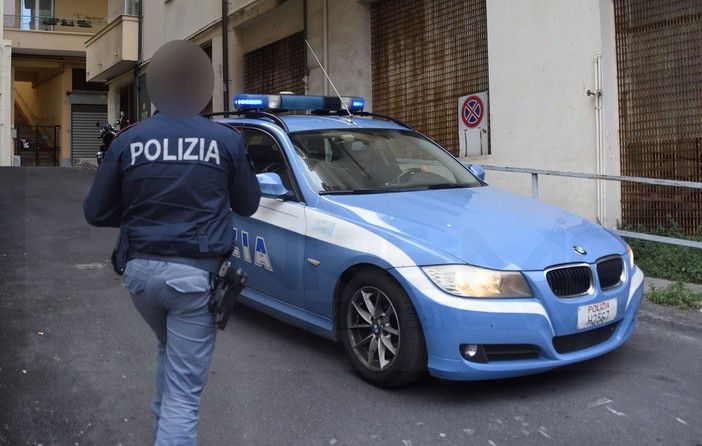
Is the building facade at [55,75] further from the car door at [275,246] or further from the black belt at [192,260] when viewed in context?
the black belt at [192,260]

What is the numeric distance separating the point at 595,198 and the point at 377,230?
4918 millimetres

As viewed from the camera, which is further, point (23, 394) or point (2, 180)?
point (2, 180)

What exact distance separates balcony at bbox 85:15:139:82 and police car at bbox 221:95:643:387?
1651 centimetres

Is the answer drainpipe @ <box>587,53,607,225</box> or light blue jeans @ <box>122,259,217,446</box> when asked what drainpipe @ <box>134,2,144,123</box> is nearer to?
drainpipe @ <box>587,53,607,225</box>

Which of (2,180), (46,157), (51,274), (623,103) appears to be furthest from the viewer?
(46,157)

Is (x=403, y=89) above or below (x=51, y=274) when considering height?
above

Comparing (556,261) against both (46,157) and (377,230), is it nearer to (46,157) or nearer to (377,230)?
(377,230)

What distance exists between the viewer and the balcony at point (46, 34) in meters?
26.8

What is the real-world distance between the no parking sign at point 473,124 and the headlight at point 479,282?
6334mm

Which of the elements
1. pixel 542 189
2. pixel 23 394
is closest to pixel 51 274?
pixel 23 394

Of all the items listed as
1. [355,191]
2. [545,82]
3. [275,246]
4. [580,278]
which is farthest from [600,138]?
[275,246]

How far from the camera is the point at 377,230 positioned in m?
4.15

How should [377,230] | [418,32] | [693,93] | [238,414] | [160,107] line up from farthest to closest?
[418,32], [693,93], [377,230], [238,414], [160,107]

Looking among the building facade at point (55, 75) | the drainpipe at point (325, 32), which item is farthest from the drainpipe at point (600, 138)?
the building facade at point (55, 75)
